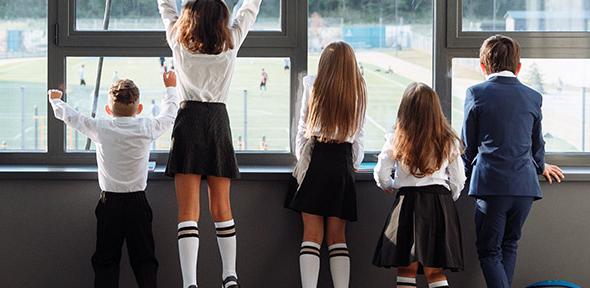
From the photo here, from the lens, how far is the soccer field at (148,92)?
15.1 ft

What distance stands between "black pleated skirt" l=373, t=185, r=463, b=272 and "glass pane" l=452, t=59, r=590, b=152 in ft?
2.65

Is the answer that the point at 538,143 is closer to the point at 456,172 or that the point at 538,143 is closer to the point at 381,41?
the point at 456,172

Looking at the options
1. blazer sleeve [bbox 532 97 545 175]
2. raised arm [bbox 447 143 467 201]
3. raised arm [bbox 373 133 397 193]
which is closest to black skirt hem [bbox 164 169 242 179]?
raised arm [bbox 373 133 397 193]

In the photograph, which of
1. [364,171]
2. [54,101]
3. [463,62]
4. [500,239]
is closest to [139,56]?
[54,101]

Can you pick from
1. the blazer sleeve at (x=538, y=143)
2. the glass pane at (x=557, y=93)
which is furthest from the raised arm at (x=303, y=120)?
the blazer sleeve at (x=538, y=143)

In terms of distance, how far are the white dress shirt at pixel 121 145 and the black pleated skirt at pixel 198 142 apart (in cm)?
14

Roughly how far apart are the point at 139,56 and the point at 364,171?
46.6 inches

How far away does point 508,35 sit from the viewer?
4.66m

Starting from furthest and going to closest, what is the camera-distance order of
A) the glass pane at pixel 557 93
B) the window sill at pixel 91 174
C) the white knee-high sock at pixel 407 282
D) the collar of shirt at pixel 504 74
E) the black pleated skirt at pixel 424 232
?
the glass pane at pixel 557 93 → the window sill at pixel 91 174 → the collar of shirt at pixel 504 74 → the white knee-high sock at pixel 407 282 → the black pleated skirt at pixel 424 232

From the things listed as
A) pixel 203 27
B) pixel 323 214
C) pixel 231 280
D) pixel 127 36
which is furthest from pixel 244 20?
pixel 231 280

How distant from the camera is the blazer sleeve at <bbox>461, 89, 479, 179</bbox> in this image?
165 inches

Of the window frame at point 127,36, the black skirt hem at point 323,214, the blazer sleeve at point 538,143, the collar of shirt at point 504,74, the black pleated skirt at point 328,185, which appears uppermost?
the window frame at point 127,36

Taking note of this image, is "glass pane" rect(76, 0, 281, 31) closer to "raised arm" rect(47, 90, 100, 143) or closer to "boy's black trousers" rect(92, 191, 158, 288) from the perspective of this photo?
"raised arm" rect(47, 90, 100, 143)

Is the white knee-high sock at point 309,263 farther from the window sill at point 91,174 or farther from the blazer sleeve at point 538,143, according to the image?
the blazer sleeve at point 538,143
